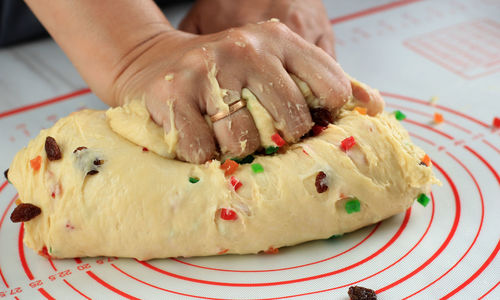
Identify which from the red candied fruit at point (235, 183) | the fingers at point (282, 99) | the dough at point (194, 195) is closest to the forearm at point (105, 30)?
the dough at point (194, 195)

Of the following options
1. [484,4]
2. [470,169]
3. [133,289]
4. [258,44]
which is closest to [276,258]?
[133,289]

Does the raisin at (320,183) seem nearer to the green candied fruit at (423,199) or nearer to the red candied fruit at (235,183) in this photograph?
the red candied fruit at (235,183)

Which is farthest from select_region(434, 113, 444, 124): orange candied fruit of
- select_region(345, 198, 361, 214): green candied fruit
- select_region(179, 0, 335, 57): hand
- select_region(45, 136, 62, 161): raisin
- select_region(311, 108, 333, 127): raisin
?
select_region(45, 136, 62, 161): raisin

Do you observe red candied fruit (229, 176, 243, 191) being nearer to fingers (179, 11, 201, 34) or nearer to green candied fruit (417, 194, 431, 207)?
green candied fruit (417, 194, 431, 207)

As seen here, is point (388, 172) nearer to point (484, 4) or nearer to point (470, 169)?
point (470, 169)

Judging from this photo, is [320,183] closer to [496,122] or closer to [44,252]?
[44,252]
